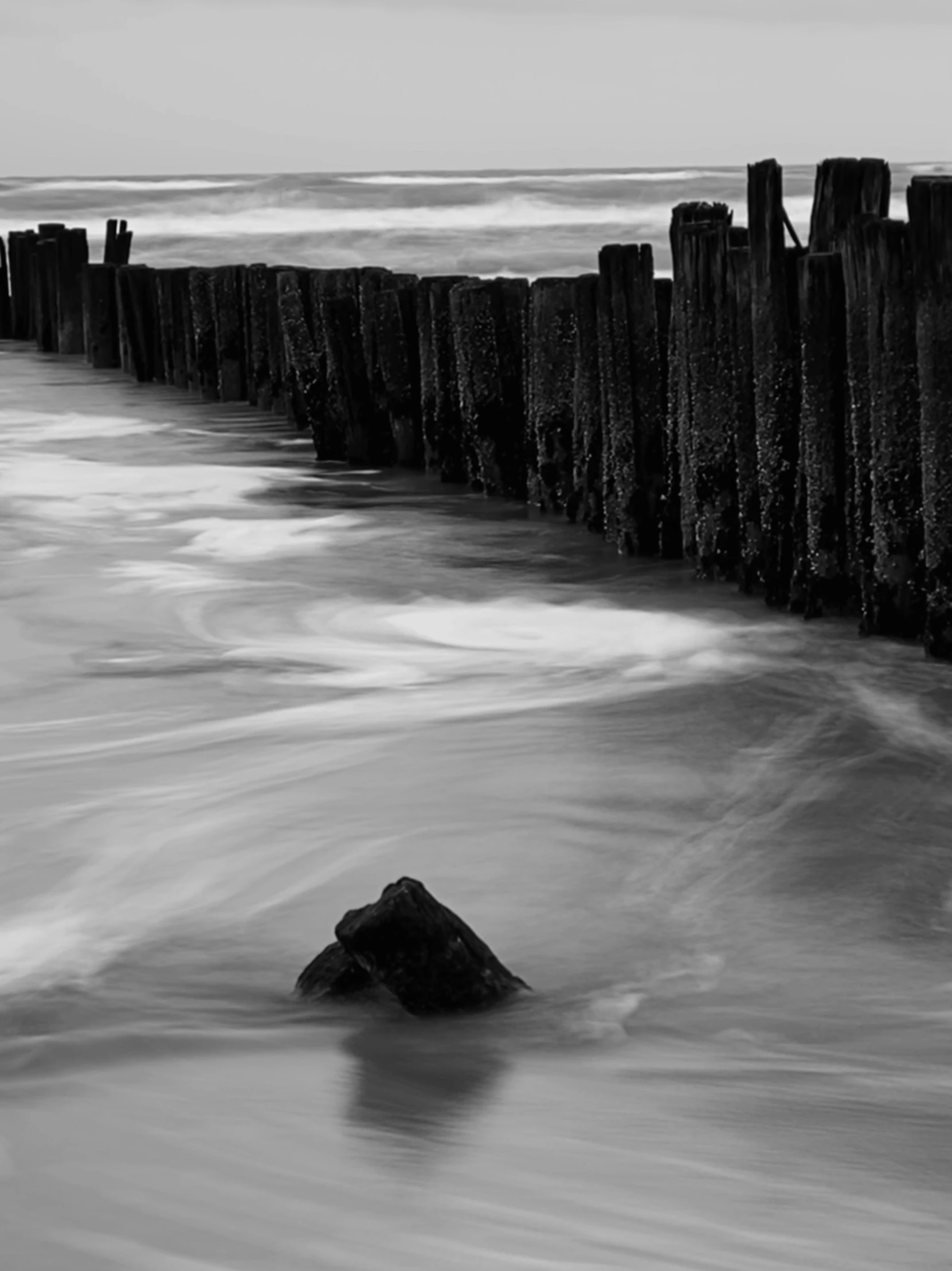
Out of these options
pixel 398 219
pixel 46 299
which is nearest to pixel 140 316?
pixel 46 299

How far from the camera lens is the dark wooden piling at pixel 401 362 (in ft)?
28.6

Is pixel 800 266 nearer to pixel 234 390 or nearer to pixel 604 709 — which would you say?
pixel 604 709

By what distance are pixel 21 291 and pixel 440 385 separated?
972 cm

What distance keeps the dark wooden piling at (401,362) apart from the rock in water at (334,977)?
585cm

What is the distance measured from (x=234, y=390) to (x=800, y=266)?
277 inches

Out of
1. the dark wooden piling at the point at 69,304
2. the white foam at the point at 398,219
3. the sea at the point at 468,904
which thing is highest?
the white foam at the point at 398,219

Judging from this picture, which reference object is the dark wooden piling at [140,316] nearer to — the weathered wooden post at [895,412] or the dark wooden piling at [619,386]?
the dark wooden piling at [619,386]

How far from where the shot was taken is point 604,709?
5215mm

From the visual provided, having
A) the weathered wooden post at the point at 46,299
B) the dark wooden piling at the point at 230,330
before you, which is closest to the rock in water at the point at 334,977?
the dark wooden piling at the point at 230,330

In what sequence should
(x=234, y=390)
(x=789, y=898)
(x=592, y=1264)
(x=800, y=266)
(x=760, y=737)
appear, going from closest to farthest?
(x=592, y=1264)
(x=789, y=898)
(x=760, y=737)
(x=800, y=266)
(x=234, y=390)

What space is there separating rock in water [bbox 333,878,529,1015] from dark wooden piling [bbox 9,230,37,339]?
1439 cm

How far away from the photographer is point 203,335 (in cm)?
1229

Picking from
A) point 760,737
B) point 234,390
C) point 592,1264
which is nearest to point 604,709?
point 760,737

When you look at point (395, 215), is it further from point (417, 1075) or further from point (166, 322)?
point (417, 1075)
